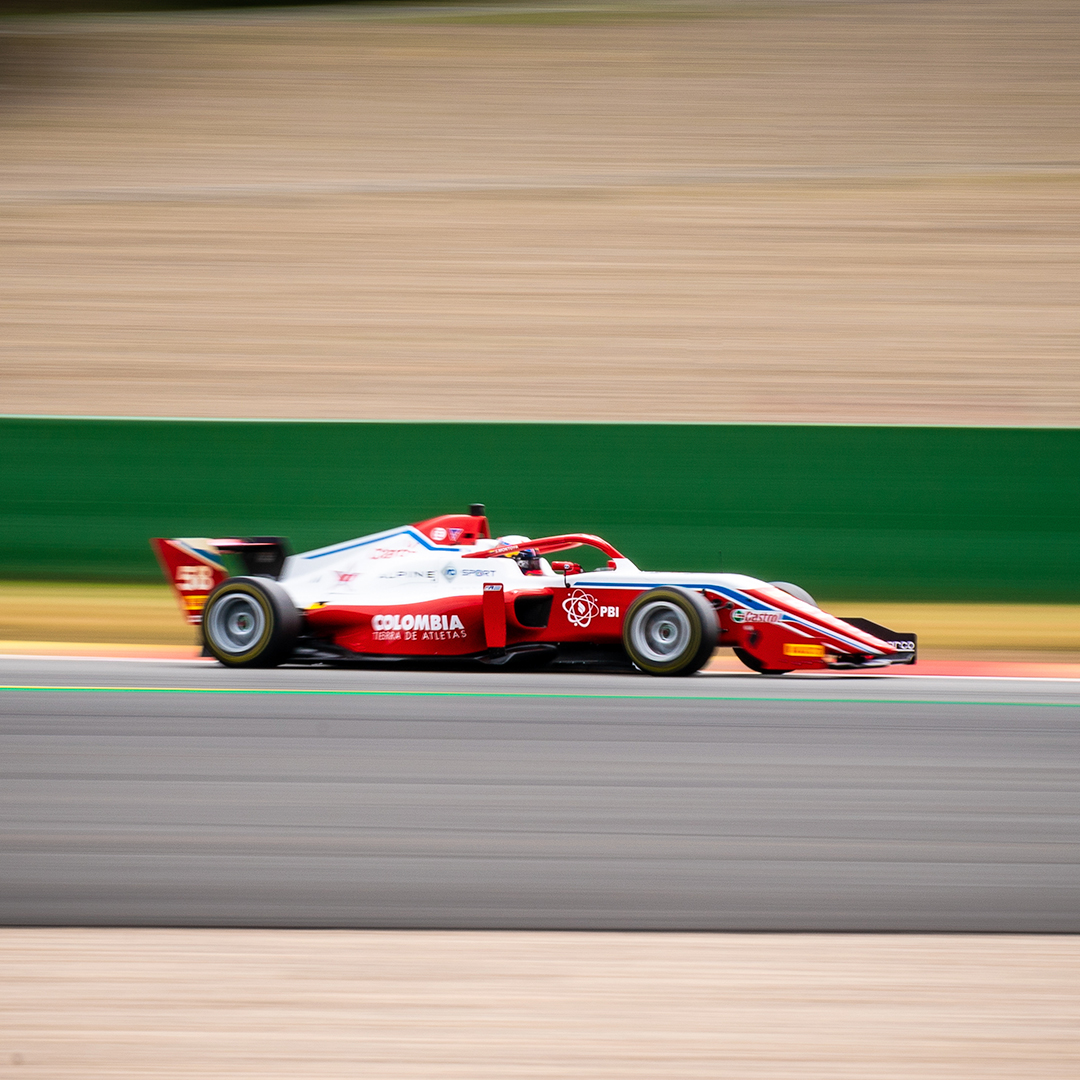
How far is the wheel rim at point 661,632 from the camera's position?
9.02 metres

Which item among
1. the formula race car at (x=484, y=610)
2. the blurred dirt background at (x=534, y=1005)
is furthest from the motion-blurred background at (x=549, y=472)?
the formula race car at (x=484, y=610)

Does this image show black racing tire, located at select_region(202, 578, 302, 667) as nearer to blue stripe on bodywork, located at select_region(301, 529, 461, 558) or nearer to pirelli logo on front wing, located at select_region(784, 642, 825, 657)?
blue stripe on bodywork, located at select_region(301, 529, 461, 558)

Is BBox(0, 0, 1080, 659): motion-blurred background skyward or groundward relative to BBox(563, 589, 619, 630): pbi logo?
skyward

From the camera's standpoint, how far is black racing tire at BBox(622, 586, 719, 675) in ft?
29.3

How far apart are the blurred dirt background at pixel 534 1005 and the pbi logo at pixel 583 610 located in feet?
17.5

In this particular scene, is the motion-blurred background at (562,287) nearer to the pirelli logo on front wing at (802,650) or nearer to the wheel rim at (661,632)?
the pirelli logo on front wing at (802,650)

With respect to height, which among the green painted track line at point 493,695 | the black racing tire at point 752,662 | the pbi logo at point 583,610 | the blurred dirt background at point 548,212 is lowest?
the green painted track line at point 493,695

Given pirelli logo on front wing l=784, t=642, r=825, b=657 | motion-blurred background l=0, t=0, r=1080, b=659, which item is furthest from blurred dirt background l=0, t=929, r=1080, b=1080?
motion-blurred background l=0, t=0, r=1080, b=659

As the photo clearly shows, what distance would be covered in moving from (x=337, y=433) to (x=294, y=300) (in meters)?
7.15

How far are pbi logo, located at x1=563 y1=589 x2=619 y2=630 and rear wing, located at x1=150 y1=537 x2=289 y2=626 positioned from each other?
86.3 inches

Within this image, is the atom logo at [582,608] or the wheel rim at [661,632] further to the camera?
the atom logo at [582,608]

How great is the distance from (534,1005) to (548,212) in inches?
764

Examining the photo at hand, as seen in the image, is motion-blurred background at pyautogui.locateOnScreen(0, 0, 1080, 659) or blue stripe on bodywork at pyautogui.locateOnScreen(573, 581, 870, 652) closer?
blue stripe on bodywork at pyautogui.locateOnScreen(573, 581, 870, 652)

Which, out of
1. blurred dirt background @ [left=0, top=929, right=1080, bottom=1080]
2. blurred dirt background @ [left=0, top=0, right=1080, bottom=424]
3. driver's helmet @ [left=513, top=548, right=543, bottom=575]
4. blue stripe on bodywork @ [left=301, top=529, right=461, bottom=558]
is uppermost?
blurred dirt background @ [left=0, top=0, right=1080, bottom=424]
